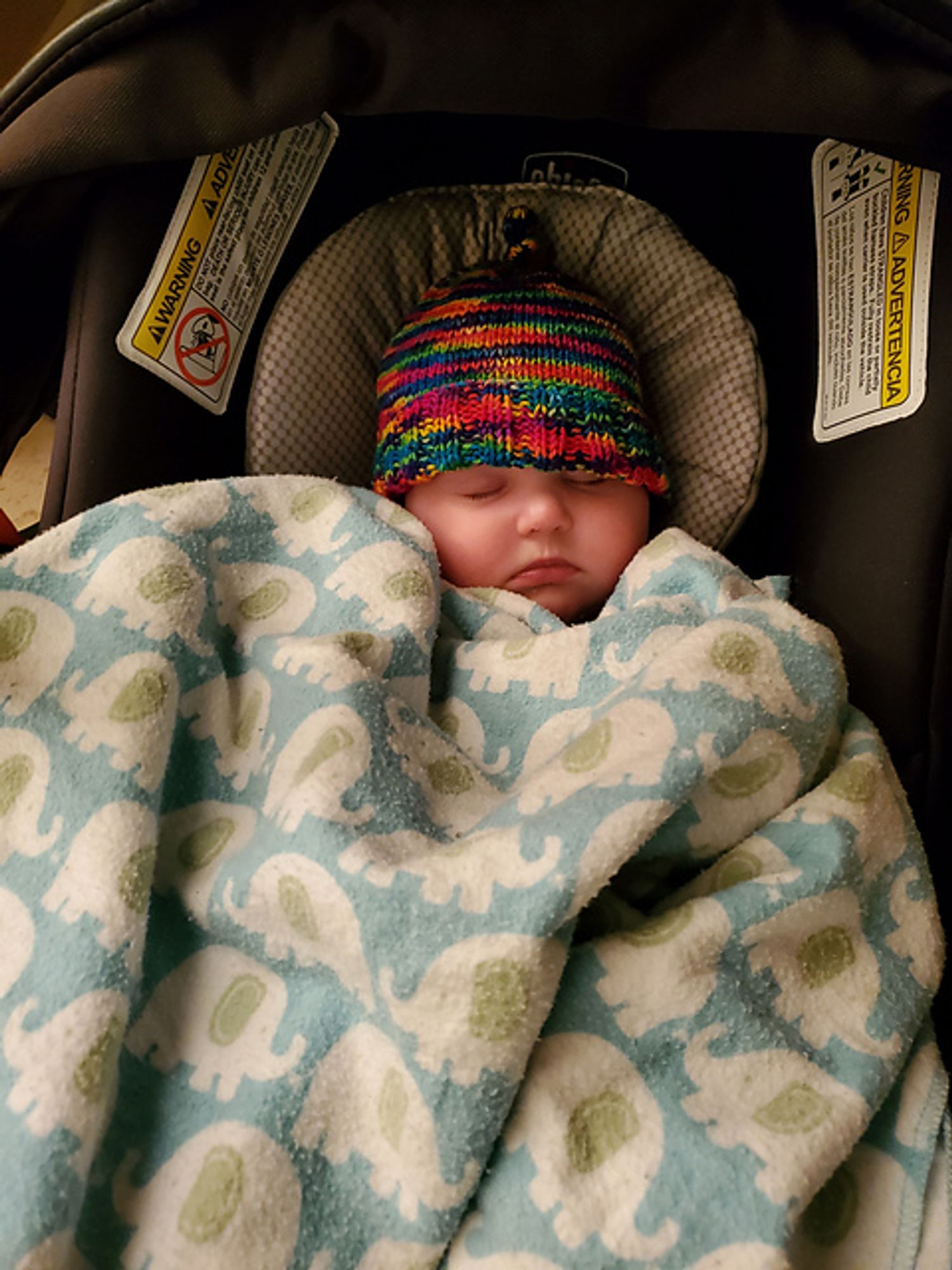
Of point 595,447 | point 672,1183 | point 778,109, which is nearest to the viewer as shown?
point 672,1183

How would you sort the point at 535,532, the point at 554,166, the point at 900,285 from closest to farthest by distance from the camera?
the point at 900,285 < the point at 535,532 < the point at 554,166

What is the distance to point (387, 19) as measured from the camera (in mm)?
642

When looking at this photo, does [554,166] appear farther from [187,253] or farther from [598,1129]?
[598,1129]

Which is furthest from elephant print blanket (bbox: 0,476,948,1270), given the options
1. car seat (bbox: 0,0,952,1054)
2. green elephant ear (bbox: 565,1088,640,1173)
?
car seat (bbox: 0,0,952,1054)

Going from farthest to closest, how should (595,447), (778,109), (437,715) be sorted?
(595,447), (437,715), (778,109)

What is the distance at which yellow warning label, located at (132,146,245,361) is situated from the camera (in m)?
0.83

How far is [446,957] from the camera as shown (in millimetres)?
535

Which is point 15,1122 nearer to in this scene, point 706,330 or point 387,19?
point 387,19

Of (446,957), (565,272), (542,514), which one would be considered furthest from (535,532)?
(446,957)

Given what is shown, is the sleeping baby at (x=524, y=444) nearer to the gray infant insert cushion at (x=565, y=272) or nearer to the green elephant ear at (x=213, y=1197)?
the gray infant insert cushion at (x=565, y=272)

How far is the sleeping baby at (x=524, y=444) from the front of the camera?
900 millimetres

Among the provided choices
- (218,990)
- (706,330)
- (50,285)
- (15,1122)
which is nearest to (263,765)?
(218,990)

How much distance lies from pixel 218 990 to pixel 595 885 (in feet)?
0.82

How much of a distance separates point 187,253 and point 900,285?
1.92 ft
